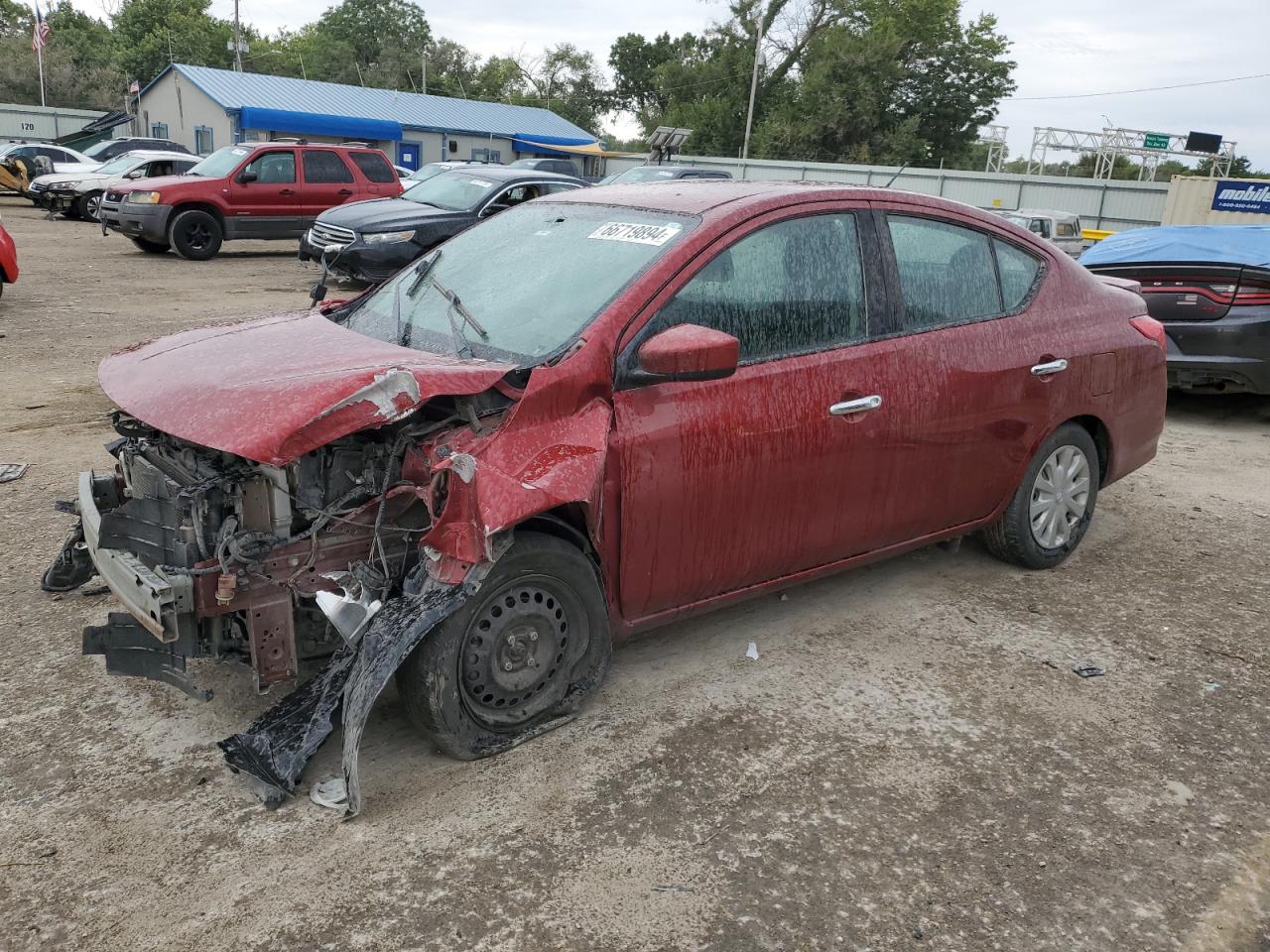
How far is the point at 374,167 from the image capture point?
17422mm

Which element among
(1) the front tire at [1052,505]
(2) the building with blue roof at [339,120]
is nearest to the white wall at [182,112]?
(2) the building with blue roof at [339,120]

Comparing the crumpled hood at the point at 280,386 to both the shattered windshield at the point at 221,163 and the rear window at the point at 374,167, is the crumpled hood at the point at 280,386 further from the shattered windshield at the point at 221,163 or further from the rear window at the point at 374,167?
the rear window at the point at 374,167

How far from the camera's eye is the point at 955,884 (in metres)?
2.74

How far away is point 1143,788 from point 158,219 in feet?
52.2

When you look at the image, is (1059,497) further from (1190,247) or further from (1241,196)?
(1241,196)

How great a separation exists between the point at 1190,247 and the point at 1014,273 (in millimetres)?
4441

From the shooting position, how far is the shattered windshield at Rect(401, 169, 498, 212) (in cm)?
1342

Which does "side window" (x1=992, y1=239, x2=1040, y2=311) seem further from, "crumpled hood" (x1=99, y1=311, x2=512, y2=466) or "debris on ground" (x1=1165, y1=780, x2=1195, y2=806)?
"crumpled hood" (x1=99, y1=311, x2=512, y2=466)

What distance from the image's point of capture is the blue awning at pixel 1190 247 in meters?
7.75

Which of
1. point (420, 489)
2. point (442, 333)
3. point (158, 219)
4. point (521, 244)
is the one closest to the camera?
point (420, 489)

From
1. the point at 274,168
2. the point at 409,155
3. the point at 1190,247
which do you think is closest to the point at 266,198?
the point at 274,168

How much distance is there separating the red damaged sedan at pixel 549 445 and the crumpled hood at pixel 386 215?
880 centimetres

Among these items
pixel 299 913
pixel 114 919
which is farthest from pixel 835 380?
pixel 114 919

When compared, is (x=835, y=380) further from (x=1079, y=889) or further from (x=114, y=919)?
(x=114, y=919)
